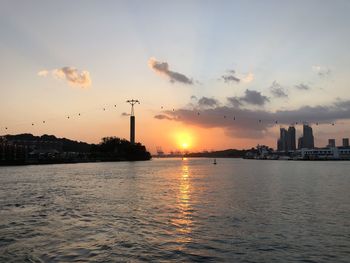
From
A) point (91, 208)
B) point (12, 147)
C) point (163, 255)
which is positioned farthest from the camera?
point (12, 147)

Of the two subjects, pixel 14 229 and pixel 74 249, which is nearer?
pixel 74 249

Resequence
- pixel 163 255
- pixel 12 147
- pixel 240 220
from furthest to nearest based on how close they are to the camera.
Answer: pixel 12 147 → pixel 240 220 → pixel 163 255

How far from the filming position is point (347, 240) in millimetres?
19859

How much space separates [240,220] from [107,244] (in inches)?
435

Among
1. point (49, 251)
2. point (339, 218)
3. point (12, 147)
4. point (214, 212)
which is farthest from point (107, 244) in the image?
point (12, 147)

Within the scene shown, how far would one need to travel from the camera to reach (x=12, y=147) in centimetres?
19850

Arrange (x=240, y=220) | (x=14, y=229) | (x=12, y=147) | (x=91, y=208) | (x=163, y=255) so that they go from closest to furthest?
1. (x=163, y=255)
2. (x=14, y=229)
3. (x=240, y=220)
4. (x=91, y=208)
5. (x=12, y=147)

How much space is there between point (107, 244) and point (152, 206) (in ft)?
48.1

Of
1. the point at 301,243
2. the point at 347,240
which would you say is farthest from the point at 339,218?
the point at 301,243

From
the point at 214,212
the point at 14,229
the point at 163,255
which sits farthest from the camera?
the point at 214,212

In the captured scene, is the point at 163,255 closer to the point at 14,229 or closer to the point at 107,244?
the point at 107,244

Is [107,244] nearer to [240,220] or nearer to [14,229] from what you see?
[14,229]

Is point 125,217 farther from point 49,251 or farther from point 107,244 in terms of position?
point 49,251

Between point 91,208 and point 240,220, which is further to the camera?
point 91,208
